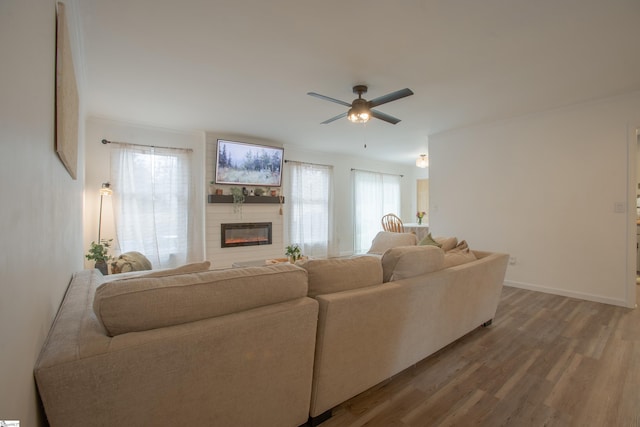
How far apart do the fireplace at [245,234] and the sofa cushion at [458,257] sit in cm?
344

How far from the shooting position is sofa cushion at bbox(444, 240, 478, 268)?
221 centimetres

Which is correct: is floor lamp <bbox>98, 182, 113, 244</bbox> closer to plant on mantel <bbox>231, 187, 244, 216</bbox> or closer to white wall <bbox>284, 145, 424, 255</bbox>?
plant on mantel <bbox>231, 187, 244, 216</bbox>

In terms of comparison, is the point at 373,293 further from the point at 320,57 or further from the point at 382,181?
the point at 382,181

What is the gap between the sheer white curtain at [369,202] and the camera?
681 cm


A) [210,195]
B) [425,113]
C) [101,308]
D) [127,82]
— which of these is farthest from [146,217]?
[425,113]

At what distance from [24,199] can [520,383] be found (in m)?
2.53

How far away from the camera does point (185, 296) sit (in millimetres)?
1060

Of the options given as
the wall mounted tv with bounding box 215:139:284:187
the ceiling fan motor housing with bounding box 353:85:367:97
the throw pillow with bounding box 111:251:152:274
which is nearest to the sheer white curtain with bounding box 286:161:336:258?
the wall mounted tv with bounding box 215:139:284:187

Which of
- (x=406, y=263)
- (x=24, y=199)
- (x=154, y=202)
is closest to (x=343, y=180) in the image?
(x=154, y=202)

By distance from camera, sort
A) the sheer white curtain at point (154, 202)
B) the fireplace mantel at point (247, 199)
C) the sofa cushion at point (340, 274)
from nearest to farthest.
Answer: the sofa cushion at point (340, 274)
the sheer white curtain at point (154, 202)
the fireplace mantel at point (247, 199)

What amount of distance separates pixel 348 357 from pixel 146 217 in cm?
392

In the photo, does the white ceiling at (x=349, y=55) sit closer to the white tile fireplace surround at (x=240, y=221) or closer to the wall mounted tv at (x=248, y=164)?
the wall mounted tv at (x=248, y=164)

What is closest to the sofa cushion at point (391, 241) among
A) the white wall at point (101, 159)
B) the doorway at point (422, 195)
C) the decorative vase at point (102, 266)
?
the decorative vase at point (102, 266)

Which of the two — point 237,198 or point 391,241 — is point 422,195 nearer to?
point 391,241
